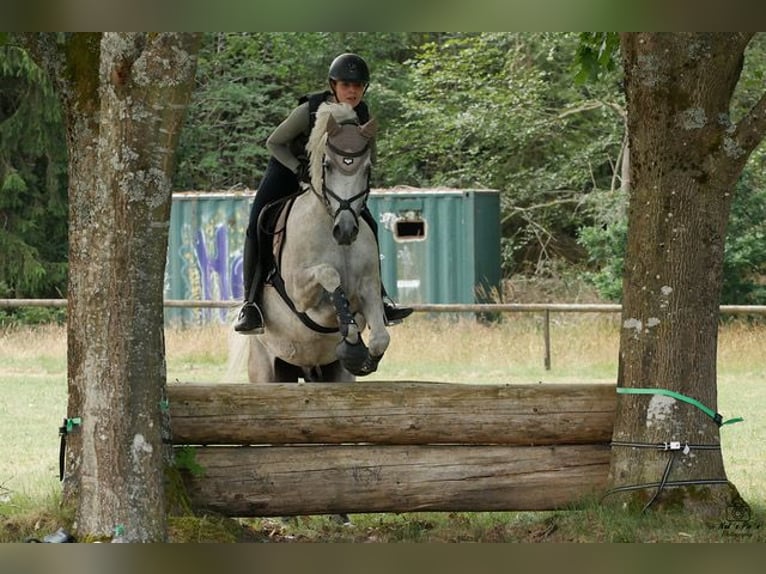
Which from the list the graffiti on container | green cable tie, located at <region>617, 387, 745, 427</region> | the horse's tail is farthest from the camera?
the graffiti on container

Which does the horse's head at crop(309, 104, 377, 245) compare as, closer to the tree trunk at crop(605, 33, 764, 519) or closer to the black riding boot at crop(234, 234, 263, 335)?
the black riding boot at crop(234, 234, 263, 335)

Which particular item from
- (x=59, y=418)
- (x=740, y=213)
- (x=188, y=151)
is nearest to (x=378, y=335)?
(x=59, y=418)

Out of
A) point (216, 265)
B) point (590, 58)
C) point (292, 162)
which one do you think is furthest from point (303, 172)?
point (216, 265)

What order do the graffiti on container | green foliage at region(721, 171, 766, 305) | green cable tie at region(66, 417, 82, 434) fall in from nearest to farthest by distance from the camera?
1. green cable tie at region(66, 417, 82, 434)
2. green foliage at region(721, 171, 766, 305)
3. the graffiti on container

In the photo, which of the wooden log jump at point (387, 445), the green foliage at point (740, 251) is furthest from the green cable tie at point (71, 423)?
the green foliage at point (740, 251)

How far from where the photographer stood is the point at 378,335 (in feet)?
20.2

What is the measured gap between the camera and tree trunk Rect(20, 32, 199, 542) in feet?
13.6

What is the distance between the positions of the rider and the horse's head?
0.52 ft

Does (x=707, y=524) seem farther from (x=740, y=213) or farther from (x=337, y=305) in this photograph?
(x=740, y=213)

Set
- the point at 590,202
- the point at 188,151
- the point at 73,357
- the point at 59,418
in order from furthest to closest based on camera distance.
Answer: the point at 188,151
the point at 590,202
the point at 59,418
the point at 73,357

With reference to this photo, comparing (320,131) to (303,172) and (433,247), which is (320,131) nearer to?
(303,172)

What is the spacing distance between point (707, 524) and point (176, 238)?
1610 centimetres

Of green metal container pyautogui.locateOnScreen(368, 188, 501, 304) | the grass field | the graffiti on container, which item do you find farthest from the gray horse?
the graffiti on container

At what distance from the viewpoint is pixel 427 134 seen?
966 inches
